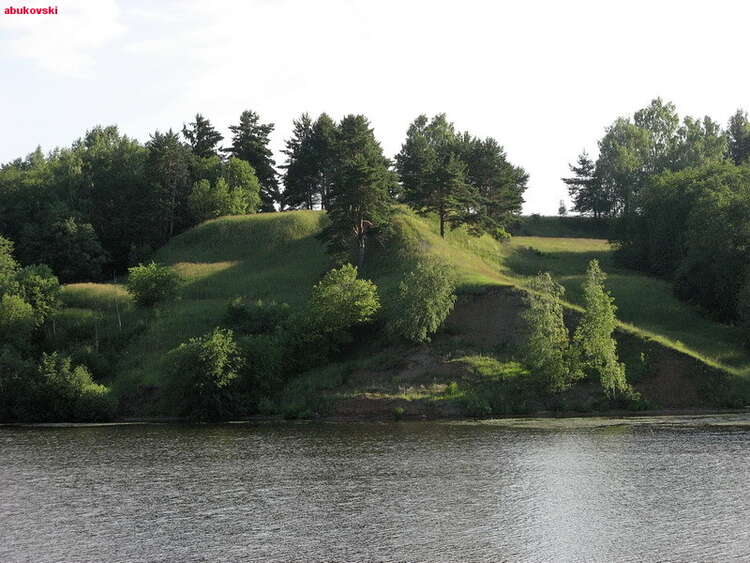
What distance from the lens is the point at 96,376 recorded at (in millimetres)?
87000

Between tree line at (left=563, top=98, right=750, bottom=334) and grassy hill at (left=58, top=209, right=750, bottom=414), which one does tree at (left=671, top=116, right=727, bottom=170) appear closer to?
tree line at (left=563, top=98, right=750, bottom=334)

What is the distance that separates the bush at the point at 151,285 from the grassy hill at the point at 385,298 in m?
1.78

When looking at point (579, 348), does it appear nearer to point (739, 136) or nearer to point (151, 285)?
point (151, 285)

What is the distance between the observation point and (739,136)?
592 feet

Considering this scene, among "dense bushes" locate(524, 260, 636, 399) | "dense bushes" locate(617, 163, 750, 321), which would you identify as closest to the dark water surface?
"dense bushes" locate(524, 260, 636, 399)

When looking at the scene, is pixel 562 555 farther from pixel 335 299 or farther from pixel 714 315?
pixel 714 315

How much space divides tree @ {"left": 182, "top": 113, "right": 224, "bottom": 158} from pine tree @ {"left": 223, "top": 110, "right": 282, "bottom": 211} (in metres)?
2.81

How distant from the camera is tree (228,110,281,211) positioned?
150m

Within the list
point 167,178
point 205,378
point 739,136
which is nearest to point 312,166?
point 167,178

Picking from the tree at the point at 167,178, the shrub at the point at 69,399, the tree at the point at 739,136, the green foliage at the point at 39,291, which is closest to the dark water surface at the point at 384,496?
the shrub at the point at 69,399

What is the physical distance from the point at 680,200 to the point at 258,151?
74.3 m

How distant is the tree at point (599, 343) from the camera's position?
74438mm

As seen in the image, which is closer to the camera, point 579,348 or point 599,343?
point 599,343

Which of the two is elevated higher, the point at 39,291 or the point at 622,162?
the point at 622,162
